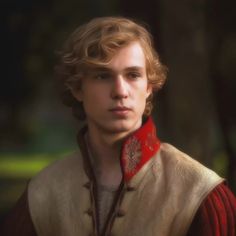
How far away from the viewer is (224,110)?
946cm

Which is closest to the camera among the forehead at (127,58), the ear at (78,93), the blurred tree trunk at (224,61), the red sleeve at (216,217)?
the red sleeve at (216,217)

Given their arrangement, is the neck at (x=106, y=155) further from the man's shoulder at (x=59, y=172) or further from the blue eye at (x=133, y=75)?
the blue eye at (x=133, y=75)

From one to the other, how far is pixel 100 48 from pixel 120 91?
0.23 meters

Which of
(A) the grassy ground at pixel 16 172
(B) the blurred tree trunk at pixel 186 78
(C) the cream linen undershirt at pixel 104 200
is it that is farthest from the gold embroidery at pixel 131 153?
(A) the grassy ground at pixel 16 172

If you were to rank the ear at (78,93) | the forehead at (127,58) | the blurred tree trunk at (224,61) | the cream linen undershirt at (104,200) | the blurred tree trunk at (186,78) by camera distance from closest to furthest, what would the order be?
the forehead at (127,58)
the cream linen undershirt at (104,200)
the ear at (78,93)
the blurred tree trunk at (186,78)
the blurred tree trunk at (224,61)

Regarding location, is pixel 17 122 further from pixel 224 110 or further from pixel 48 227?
pixel 48 227

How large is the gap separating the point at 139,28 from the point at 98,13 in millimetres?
5684

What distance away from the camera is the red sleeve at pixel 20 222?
17.1ft

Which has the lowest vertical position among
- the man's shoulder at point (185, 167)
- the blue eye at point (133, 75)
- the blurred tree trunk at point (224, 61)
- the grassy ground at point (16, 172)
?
the grassy ground at point (16, 172)

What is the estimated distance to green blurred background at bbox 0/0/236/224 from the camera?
818cm

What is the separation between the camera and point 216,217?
4.82 metres

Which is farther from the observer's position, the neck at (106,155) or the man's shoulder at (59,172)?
the man's shoulder at (59,172)

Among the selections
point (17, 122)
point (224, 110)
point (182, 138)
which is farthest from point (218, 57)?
point (17, 122)

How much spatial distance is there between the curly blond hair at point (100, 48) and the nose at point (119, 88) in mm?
98
